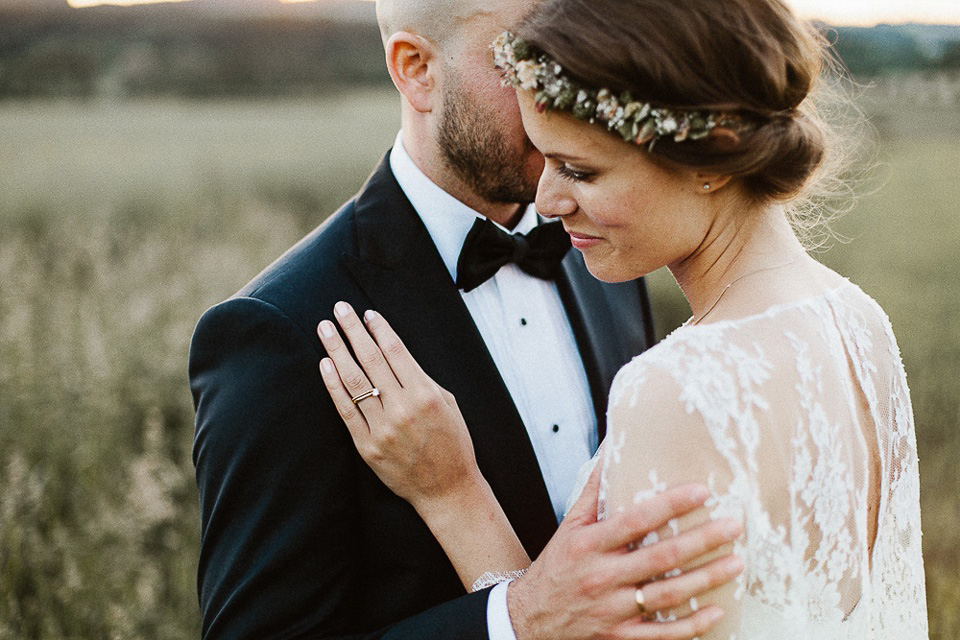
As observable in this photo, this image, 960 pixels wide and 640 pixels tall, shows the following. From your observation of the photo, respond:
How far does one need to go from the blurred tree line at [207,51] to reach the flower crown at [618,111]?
18.8ft

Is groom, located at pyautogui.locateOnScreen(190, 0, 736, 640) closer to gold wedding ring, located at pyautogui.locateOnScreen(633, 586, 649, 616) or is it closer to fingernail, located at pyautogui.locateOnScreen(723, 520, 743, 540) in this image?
gold wedding ring, located at pyautogui.locateOnScreen(633, 586, 649, 616)

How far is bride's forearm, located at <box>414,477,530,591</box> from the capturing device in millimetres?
1914

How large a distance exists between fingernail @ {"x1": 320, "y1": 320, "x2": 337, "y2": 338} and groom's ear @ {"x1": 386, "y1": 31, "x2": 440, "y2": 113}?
29.1 inches

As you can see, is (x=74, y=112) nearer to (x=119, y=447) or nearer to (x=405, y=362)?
(x=119, y=447)

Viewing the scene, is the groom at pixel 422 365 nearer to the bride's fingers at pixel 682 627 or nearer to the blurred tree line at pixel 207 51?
the bride's fingers at pixel 682 627

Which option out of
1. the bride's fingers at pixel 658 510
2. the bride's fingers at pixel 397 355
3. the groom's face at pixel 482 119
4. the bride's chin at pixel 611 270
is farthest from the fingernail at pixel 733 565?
the groom's face at pixel 482 119

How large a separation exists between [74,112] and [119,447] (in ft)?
15.9

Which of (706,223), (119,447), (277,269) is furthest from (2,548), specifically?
(706,223)

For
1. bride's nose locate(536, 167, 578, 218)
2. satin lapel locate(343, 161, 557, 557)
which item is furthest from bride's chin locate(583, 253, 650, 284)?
satin lapel locate(343, 161, 557, 557)

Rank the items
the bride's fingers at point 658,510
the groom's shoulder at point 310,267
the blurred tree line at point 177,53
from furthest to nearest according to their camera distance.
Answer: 1. the blurred tree line at point 177,53
2. the groom's shoulder at point 310,267
3. the bride's fingers at point 658,510

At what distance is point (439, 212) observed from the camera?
7.67 ft

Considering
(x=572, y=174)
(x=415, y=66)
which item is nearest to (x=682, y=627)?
(x=572, y=174)

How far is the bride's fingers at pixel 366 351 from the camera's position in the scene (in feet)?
6.32

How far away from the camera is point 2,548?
3.52 meters
